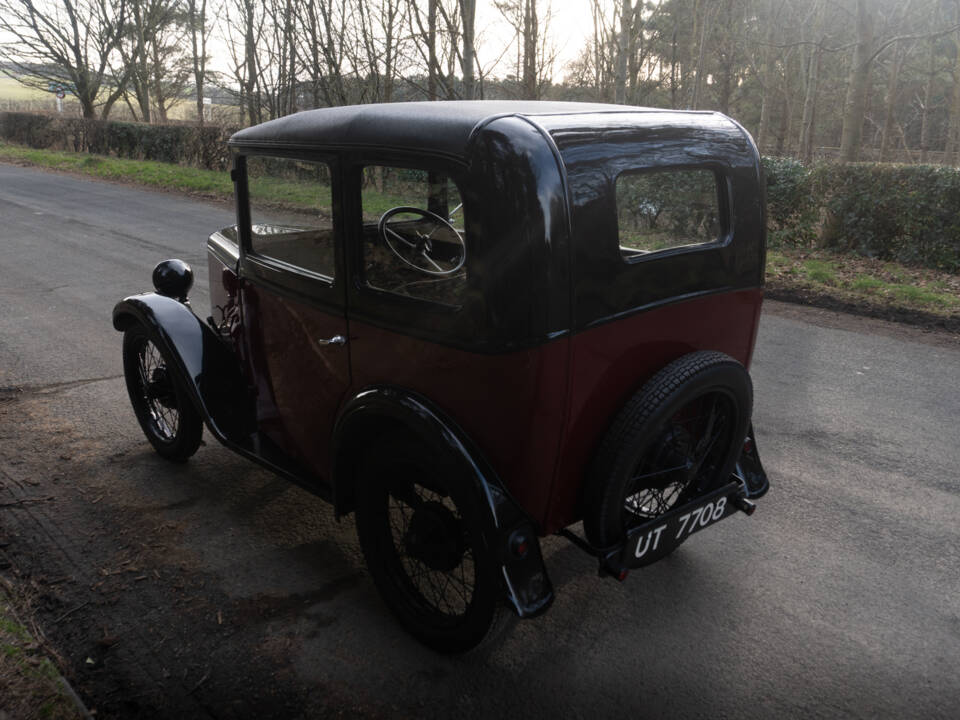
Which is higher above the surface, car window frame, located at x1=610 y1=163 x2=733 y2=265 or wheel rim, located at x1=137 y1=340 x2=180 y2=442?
car window frame, located at x1=610 y1=163 x2=733 y2=265

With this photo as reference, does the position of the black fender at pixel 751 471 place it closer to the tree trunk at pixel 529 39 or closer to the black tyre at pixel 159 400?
the black tyre at pixel 159 400

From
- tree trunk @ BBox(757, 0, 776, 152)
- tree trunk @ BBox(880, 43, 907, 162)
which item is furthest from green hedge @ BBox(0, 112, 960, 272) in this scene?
tree trunk @ BBox(880, 43, 907, 162)

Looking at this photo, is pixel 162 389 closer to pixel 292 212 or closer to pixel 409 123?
pixel 292 212

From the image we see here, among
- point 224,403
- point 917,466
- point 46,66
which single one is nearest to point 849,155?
point 917,466

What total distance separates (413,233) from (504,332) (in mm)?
848

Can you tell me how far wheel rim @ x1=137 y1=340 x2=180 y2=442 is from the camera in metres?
4.04

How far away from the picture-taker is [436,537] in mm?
2682

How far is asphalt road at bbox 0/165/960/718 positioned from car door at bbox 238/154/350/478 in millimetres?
525

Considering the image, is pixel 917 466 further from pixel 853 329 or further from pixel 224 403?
pixel 224 403

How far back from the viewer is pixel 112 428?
4.59m

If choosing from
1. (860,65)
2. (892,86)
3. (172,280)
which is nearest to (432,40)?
(860,65)

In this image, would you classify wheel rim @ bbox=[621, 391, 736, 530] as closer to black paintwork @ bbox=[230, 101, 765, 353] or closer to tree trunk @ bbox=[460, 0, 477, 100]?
black paintwork @ bbox=[230, 101, 765, 353]

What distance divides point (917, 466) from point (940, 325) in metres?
3.49

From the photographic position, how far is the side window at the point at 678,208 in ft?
8.70
